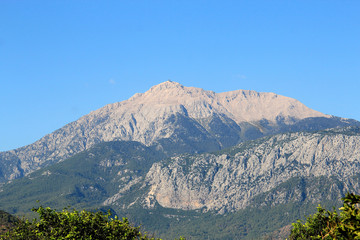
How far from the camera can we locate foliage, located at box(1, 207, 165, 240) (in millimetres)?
128375

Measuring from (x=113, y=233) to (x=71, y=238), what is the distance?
1192 centimetres

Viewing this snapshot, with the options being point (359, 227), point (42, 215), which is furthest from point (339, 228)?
point (42, 215)

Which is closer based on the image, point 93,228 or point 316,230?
point 93,228

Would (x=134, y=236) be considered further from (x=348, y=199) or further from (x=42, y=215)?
(x=348, y=199)

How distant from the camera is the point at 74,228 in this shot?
125 meters

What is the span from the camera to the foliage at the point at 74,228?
5054 inches

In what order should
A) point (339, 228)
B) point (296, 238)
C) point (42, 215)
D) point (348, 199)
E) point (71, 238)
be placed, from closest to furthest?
1. point (348, 199)
2. point (339, 228)
3. point (71, 238)
4. point (42, 215)
5. point (296, 238)

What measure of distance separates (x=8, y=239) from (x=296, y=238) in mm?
76122

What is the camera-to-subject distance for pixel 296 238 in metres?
158

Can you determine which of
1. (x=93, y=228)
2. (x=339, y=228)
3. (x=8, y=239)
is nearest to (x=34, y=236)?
(x=8, y=239)

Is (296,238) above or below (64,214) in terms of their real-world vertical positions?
below

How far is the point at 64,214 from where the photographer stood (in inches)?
5226

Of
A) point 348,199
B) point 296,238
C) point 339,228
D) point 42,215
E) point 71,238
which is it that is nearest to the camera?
point 348,199

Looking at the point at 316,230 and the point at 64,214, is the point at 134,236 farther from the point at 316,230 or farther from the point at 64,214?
the point at 316,230
